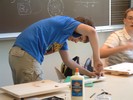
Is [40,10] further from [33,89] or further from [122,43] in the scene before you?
[33,89]

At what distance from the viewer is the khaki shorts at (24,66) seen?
83.7 inches

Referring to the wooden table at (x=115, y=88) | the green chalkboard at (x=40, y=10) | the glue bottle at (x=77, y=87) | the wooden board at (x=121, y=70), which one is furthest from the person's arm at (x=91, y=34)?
the green chalkboard at (x=40, y=10)

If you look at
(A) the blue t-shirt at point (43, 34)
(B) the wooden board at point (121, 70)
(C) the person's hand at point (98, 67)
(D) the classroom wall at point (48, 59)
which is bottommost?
(D) the classroom wall at point (48, 59)

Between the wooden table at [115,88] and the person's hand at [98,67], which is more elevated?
the person's hand at [98,67]

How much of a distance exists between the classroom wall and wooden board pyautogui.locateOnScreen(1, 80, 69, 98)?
129 centimetres

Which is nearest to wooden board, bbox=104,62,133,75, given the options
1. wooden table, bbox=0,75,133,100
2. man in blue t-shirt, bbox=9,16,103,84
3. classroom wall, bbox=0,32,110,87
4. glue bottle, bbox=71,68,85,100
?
wooden table, bbox=0,75,133,100

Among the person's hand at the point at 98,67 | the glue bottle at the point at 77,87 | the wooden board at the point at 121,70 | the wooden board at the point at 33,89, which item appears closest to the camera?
the glue bottle at the point at 77,87

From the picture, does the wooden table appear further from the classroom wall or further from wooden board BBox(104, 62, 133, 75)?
the classroom wall

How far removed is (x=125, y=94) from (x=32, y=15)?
173 centimetres

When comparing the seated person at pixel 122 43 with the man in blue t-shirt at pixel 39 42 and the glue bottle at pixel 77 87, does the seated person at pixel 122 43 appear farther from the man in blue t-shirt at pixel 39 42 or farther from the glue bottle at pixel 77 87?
the glue bottle at pixel 77 87

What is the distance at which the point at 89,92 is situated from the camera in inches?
75.2

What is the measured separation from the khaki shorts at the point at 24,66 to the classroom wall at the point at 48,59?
98 cm

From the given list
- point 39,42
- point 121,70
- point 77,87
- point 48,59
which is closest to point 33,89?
point 77,87

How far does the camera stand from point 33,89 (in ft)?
5.90
